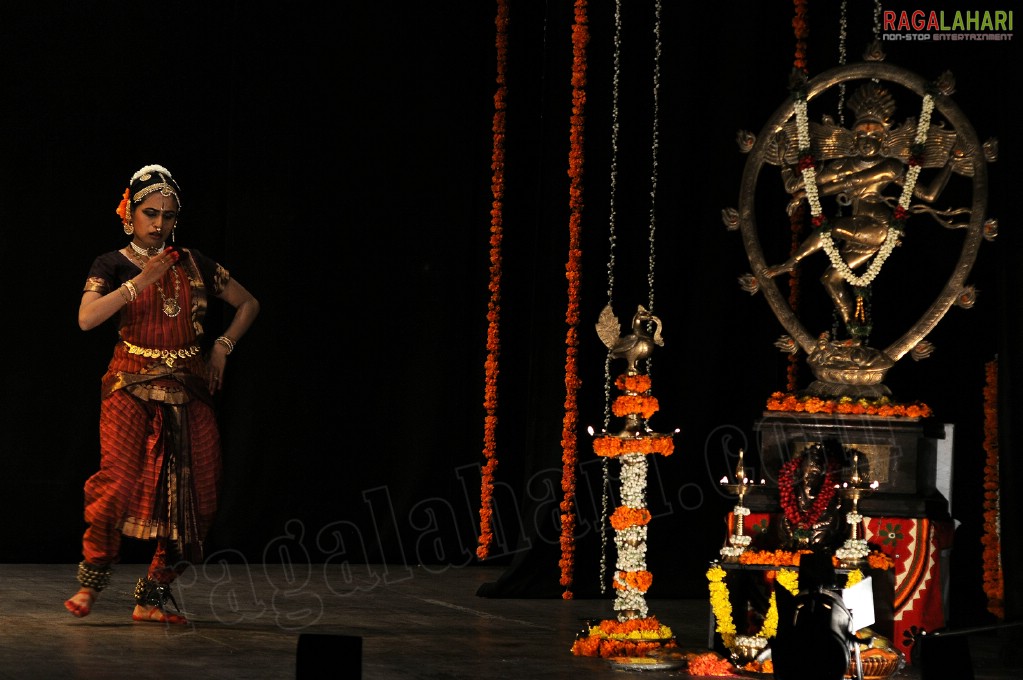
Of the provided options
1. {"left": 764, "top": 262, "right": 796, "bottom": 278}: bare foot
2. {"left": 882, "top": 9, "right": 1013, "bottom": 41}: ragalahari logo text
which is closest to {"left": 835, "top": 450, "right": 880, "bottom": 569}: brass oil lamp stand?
{"left": 764, "top": 262, "right": 796, "bottom": 278}: bare foot

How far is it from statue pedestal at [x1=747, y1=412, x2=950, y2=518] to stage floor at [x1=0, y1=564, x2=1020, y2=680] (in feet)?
2.15

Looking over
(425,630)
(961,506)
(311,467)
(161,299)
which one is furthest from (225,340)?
(961,506)

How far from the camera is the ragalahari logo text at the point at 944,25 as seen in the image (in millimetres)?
7547

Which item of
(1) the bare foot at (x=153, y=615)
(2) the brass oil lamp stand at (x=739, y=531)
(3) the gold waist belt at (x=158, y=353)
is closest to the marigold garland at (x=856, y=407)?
(2) the brass oil lamp stand at (x=739, y=531)

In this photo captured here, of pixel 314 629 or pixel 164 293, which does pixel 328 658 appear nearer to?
pixel 314 629

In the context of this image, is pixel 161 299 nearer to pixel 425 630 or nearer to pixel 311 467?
pixel 425 630

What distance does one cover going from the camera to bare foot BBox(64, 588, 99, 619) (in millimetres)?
6078

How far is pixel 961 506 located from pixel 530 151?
2945 millimetres

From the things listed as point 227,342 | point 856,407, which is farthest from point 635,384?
point 227,342

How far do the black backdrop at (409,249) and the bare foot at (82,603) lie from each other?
1900 mm

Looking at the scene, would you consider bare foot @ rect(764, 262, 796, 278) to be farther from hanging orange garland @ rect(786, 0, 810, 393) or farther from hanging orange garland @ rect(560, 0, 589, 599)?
hanging orange garland @ rect(560, 0, 589, 599)

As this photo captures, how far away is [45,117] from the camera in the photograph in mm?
7922

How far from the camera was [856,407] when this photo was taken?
247 inches

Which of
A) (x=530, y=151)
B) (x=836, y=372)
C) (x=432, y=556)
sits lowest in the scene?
(x=432, y=556)
